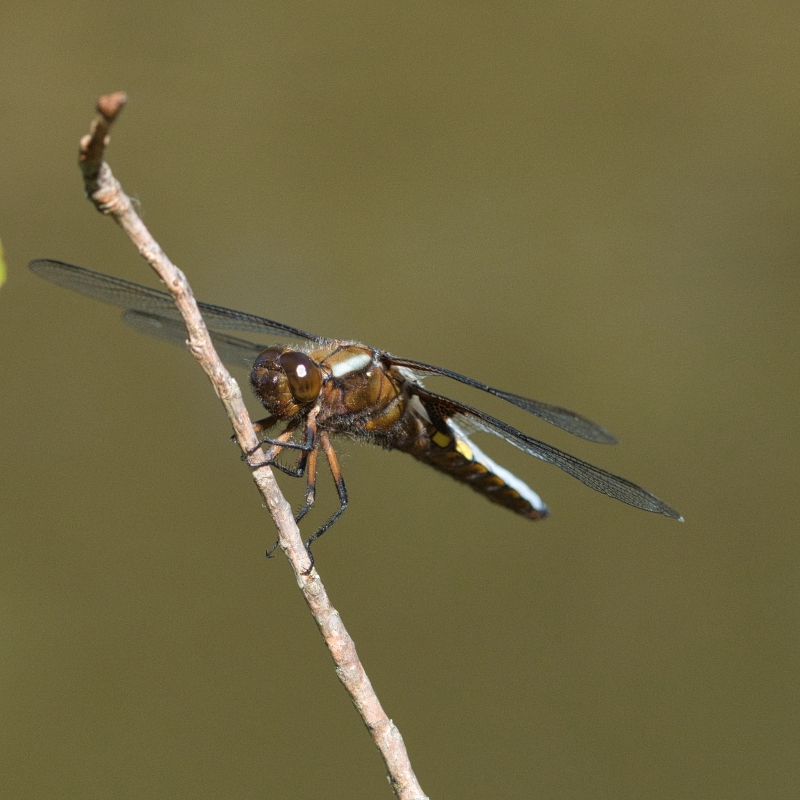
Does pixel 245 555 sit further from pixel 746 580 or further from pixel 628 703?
pixel 746 580

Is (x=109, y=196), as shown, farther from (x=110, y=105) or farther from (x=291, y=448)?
(x=291, y=448)

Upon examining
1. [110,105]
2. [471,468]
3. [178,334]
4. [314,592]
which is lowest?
[314,592]

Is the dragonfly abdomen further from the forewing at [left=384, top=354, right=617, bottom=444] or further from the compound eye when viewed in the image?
the compound eye

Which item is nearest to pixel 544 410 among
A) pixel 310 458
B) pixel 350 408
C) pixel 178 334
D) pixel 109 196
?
pixel 350 408

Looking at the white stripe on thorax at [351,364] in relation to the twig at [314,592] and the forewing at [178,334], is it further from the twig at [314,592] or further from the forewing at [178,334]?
the twig at [314,592]

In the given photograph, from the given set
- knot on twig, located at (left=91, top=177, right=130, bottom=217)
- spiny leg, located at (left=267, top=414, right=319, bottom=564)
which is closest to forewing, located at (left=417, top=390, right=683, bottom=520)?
spiny leg, located at (left=267, top=414, right=319, bottom=564)
